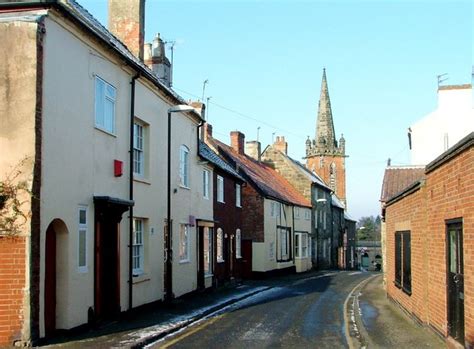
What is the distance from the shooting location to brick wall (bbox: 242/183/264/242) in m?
37.3

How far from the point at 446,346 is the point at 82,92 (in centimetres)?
899

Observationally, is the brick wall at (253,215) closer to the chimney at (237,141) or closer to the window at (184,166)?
the chimney at (237,141)

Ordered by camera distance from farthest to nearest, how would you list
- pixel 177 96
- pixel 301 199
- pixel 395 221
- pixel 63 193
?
pixel 301 199
pixel 177 96
pixel 395 221
pixel 63 193

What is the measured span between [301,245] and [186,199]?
1053 inches

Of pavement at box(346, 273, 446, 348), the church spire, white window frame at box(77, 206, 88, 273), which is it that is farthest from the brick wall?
the church spire

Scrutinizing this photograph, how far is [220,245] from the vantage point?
27.3 meters

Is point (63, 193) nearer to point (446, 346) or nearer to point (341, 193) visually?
point (446, 346)

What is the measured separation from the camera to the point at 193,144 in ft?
74.6

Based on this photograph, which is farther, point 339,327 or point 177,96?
point 177,96

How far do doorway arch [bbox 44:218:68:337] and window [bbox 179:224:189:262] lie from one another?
8801 millimetres

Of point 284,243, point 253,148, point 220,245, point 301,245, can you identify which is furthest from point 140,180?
point 253,148

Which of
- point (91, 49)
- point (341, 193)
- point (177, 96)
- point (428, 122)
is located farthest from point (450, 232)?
point (341, 193)

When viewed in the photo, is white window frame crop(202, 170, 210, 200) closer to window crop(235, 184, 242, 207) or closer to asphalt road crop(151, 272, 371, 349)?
asphalt road crop(151, 272, 371, 349)

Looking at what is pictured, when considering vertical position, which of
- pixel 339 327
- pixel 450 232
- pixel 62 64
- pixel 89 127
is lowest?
pixel 339 327
